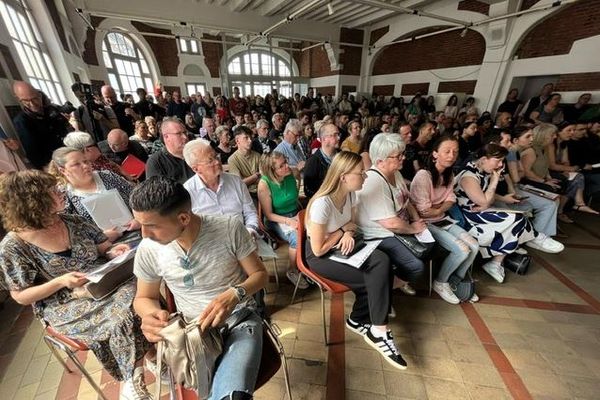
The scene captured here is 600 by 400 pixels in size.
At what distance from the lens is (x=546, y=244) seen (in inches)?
106

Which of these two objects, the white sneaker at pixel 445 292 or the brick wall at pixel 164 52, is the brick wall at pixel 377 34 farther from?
the white sneaker at pixel 445 292

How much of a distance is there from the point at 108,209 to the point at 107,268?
2.00 ft

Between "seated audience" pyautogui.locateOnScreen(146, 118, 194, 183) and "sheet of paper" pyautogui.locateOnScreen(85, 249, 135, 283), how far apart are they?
3.51 ft

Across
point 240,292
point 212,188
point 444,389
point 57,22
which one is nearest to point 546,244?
point 444,389

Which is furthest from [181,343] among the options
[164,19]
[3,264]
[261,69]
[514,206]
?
[261,69]

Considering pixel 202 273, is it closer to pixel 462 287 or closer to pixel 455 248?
pixel 455 248

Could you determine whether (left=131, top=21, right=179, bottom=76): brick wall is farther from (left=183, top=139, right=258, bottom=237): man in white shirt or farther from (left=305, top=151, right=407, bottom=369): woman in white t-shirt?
(left=305, top=151, right=407, bottom=369): woman in white t-shirt

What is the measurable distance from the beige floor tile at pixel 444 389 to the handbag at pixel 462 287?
2.65ft

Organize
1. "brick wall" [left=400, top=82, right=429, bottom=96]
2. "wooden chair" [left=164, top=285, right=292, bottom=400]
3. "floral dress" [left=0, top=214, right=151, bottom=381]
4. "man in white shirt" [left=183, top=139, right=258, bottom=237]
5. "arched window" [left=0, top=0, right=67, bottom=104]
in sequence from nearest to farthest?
"wooden chair" [left=164, top=285, right=292, bottom=400] < "floral dress" [left=0, top=214, right=151, bottom=381] < "man in white shirt" [left=183, top=139, right=258, bottom=237] < "arched window" [left=0, top=0, right=67, bottom=104] < "brick wall" [left=400, top=82, right=429, bottom=96]

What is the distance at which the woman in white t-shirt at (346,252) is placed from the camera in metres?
1.55

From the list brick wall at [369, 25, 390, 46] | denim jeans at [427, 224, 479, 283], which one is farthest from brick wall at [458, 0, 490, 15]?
denim jeans at [427, 224, 479, 283]

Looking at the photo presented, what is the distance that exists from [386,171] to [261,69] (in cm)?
1477

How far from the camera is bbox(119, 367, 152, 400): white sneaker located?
1.35 meters

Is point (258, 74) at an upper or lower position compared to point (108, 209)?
upper
